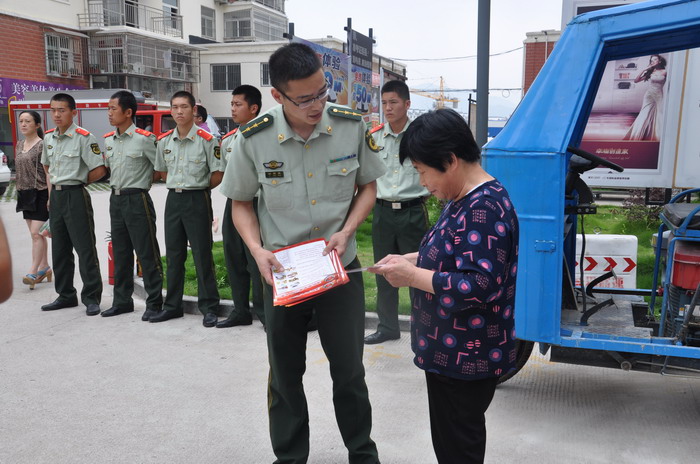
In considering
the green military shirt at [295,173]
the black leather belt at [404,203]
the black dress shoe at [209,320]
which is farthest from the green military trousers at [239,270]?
the green military shirt at [295,173]

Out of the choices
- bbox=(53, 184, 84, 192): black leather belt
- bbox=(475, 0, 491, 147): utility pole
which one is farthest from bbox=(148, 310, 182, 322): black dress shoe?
bbox=(475, 0, 491, 147): utility pole

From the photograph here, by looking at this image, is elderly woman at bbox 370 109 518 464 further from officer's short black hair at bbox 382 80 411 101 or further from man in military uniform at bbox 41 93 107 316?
man in military uniform at bbox 41 93 107 316

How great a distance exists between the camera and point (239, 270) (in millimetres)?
5559

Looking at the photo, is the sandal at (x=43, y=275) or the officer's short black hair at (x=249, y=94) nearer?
the officer's short black hair at (x=249, y=94)

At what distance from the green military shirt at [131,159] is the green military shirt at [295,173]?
322 cm

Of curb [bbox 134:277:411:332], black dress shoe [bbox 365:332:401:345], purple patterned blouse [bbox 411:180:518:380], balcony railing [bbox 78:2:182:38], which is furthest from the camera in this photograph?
balcony railing [bbox 78:2:182:38]

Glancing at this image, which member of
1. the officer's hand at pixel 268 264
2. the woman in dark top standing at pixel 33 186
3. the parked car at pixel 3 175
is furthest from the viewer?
the parked car at pixel 3 175

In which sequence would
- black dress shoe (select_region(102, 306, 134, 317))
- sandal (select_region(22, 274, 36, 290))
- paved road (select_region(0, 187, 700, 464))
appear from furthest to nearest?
sandal (select_region(22, 274, 36, 290)) → black dress shoe (select_region(102, 306, 134, 317)) → paved road (select_region(0, 187, 700, 464))

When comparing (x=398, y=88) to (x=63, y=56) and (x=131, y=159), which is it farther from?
(x=63, y=56)

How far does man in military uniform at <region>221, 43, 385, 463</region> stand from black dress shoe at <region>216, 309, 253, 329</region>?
8.68 ft

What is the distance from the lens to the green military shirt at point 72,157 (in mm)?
5930

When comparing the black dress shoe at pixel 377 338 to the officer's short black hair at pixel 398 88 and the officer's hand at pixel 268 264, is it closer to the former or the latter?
the officer's short black hair at pixel 398 88

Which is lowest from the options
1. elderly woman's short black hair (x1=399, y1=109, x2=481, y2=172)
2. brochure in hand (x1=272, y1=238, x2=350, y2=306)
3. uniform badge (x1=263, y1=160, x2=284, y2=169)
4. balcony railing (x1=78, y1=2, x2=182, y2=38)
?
brochure in hand (x1=272, y1=238, x2=350, y2=306)

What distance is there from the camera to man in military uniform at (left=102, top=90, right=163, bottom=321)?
18.9 feet
